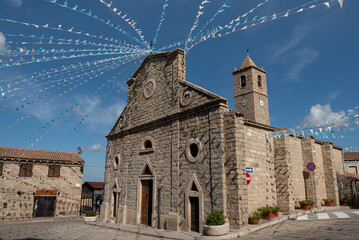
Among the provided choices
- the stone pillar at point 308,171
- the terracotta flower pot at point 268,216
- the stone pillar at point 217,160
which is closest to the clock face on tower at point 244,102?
the stone pillar at point 308,171

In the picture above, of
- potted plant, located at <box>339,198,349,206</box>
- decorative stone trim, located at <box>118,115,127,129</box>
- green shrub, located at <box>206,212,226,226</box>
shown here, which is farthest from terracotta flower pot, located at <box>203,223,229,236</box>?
potted plant, located at <box>339,198,349,206</box>

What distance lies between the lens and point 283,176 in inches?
502

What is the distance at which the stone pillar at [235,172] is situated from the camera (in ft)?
31.6

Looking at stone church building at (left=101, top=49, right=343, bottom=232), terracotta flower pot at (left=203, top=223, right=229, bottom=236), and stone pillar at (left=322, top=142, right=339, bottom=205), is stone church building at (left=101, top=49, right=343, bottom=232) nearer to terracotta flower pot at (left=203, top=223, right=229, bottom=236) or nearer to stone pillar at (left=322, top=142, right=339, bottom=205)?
stone pillar at (left=322, top=142, right=339, bottom=205)

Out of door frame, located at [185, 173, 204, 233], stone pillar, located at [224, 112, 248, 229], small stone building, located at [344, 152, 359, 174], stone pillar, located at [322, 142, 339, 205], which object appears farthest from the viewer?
small stone building, located at [344, 152, 359, 174]

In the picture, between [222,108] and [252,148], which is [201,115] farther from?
[252,148]

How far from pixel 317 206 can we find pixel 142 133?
38.6ft

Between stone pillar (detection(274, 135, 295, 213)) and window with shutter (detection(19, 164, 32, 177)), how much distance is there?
2162 cm

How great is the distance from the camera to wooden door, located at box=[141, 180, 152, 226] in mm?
14119

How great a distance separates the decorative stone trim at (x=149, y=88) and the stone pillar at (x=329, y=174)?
13077mm

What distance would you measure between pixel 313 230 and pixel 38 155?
2415cm

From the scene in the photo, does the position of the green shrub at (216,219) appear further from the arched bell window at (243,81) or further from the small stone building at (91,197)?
the arched bell window at (243,81)

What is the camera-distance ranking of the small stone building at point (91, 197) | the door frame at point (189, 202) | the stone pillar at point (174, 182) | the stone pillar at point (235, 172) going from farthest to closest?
the small stone building at point (91, 197)
the stone pillar at point (174, 182)
the door frame at point (189, 202)
the stone pillar at point (235, 172)

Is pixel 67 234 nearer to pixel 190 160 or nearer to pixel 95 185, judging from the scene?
pixel 190 160
